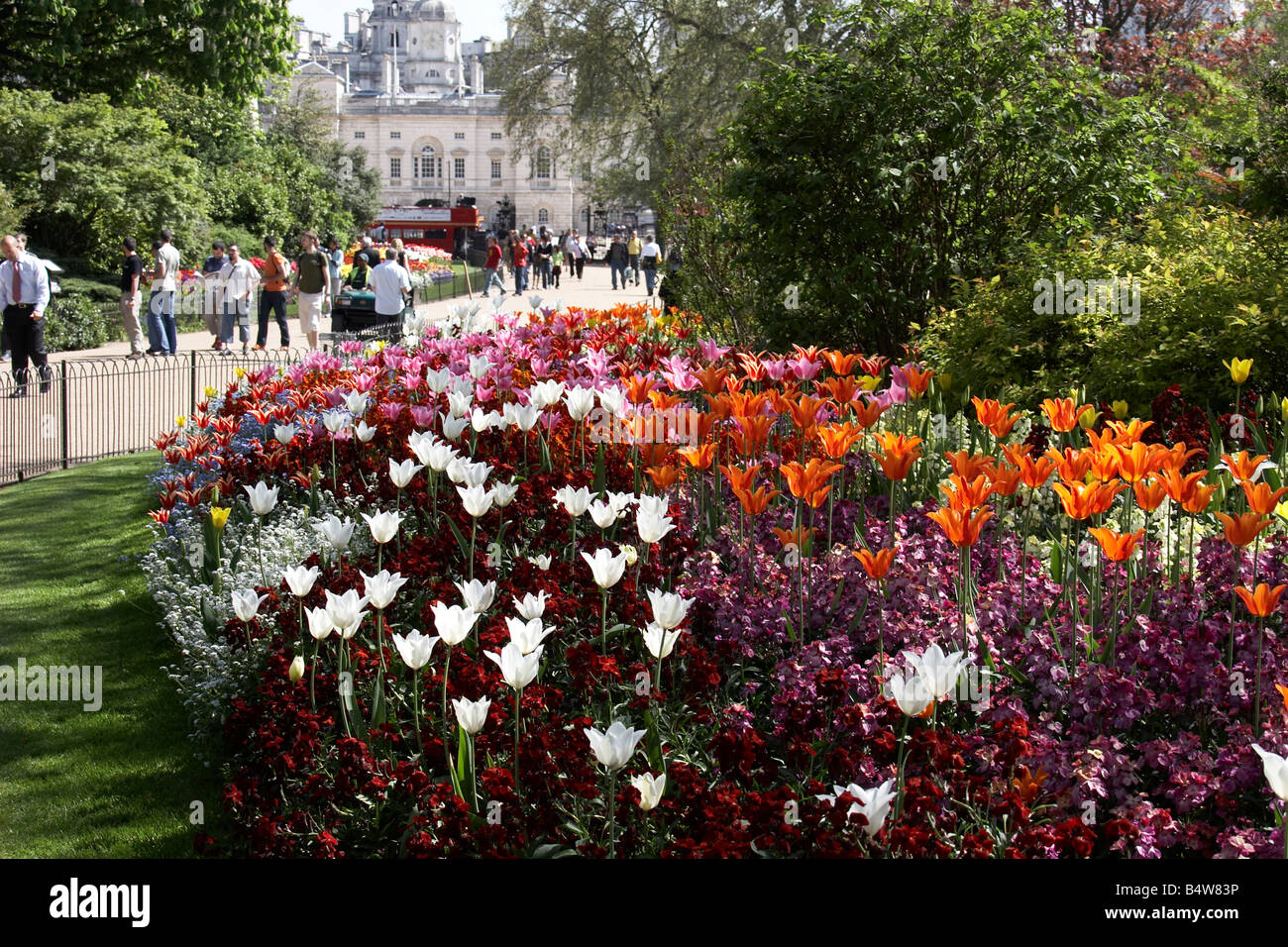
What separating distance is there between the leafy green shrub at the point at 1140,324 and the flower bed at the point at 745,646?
72cm

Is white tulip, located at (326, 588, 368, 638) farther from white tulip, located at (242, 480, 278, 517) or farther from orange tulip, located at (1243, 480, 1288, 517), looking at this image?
orange tulip, located at (1243, 480, 1288, 517)

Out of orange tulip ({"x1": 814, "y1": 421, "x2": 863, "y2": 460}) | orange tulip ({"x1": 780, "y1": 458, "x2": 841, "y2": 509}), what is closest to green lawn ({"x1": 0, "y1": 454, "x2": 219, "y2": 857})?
orange tulip ({"x1": 780, "y1": 458, "x2": 841, "y2": 509})

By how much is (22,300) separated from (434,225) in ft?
143

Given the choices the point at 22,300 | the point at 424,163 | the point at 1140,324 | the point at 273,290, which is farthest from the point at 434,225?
the point at 424,163

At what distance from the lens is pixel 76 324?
61.7 feet

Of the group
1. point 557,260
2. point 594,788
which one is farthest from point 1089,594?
point 557,260

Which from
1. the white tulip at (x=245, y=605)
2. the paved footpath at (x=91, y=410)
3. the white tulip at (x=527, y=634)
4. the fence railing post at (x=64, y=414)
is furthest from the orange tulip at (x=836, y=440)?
the fence railing post at (x=64, y=414)

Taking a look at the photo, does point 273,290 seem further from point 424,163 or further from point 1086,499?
point 424,163

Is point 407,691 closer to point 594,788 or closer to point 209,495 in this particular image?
point 594,788

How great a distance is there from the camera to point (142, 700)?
4.95 meters

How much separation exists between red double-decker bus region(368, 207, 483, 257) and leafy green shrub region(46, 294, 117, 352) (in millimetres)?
35518

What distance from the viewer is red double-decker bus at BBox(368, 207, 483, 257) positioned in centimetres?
5491
